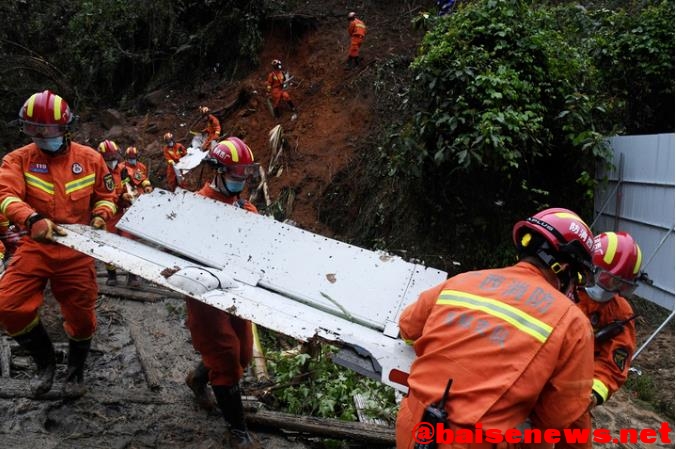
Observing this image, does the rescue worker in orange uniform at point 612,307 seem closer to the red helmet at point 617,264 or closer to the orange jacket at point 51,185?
the red helmet at point 617,264

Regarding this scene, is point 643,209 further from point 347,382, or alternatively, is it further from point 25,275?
point 25,275

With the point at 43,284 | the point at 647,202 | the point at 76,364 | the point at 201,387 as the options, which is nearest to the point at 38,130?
the point at 43,284

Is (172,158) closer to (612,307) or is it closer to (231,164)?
(231,164)

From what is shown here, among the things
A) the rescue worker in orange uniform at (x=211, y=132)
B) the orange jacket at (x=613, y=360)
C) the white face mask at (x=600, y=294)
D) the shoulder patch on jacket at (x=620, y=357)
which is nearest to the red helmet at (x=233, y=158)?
the white face mask at (x=600, y=294)

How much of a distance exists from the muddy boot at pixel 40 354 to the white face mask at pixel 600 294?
3.55 meters

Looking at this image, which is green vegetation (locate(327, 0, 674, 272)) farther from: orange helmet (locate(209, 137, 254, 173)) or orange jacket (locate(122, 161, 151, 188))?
orange jacket (locate(122, 161, 151, 188))

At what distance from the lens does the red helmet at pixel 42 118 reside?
3434 millimetres

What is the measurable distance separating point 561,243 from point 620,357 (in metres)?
1.20

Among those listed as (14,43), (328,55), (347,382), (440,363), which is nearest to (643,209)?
(347,382)

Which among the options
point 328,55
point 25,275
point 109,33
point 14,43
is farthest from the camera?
point 109,33

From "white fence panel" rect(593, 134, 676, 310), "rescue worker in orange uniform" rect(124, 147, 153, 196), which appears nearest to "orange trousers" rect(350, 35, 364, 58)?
"rescue worker in orange uniform" rect(124, 147, 153, 196)

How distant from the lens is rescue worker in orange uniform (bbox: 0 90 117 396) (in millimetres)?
3330

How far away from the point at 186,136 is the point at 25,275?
11.9 metres

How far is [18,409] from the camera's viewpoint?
11.4 ft
